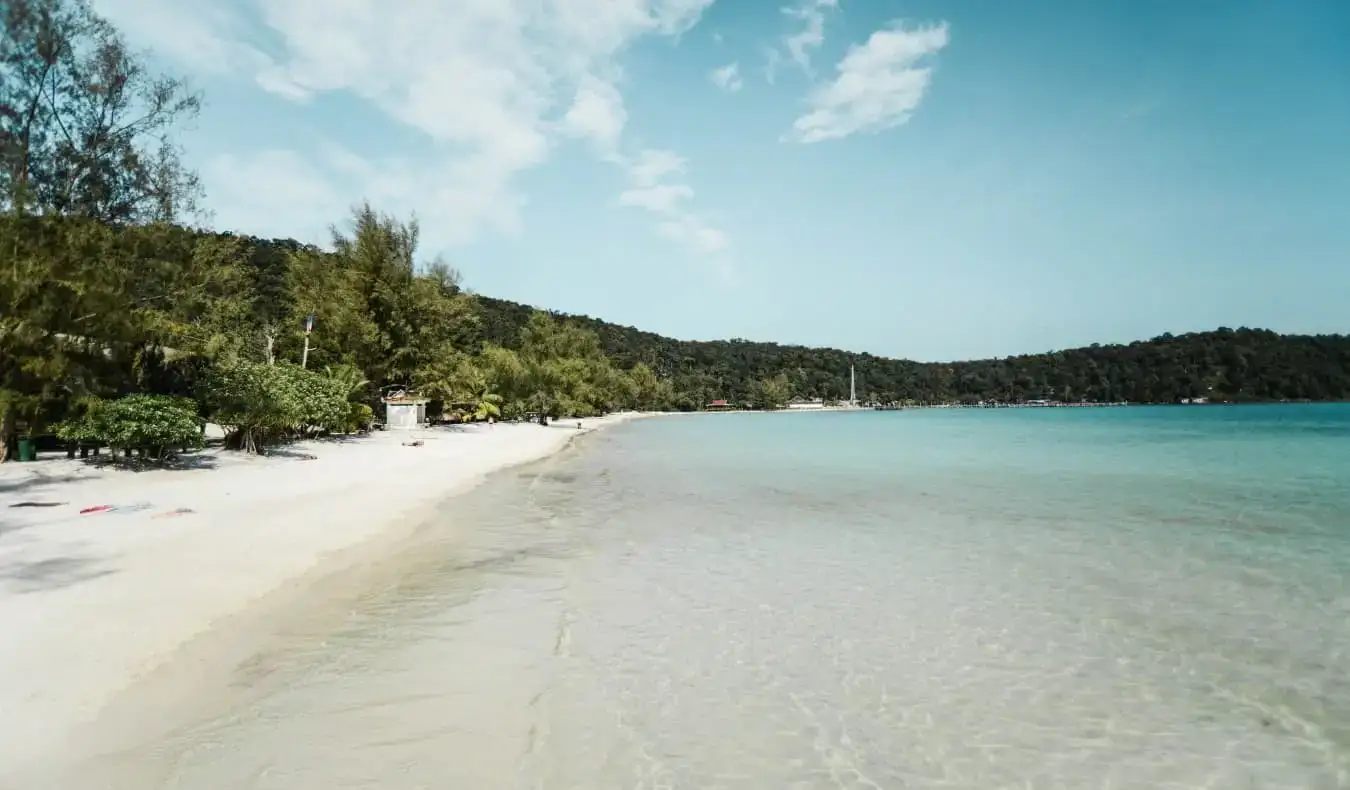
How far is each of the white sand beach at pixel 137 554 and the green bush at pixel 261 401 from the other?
4.81 ft

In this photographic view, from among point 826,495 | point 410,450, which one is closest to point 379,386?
point 410,450

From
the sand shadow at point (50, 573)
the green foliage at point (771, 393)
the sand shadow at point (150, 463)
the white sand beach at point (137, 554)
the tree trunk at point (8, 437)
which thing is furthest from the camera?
the green foliage at point (771, 393)

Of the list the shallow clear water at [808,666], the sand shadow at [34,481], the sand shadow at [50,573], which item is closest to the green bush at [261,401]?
the sand shadow at [34,481]

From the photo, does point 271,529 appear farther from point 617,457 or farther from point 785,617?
point 617,457

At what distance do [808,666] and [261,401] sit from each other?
2153 cm

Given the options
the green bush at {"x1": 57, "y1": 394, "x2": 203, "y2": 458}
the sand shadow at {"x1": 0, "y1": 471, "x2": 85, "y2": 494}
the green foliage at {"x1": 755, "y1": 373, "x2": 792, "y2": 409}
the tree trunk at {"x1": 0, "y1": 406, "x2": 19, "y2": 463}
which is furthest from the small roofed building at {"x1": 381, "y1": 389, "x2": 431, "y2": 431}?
the green foliage at {"x1": 755, "y1": 373, "x2": 792, "y2": 409}

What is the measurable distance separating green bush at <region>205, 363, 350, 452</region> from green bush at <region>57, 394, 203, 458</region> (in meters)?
3.32

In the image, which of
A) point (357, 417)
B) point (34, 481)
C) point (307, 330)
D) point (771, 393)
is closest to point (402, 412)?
point (307, 330)

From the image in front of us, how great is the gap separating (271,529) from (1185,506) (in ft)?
69.1

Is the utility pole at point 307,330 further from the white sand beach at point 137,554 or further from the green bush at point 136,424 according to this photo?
the green bush at point 136,424

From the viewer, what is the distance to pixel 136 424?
1697cm

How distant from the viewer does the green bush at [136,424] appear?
663 inches

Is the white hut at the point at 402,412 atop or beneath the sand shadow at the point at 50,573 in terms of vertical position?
atop

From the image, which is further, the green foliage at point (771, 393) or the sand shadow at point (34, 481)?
the green foliage at point (771, 393)
